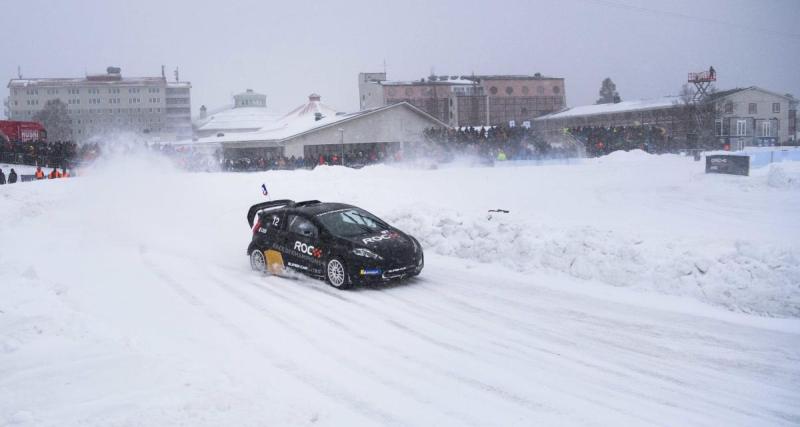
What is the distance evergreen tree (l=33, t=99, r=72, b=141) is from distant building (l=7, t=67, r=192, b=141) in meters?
4.94

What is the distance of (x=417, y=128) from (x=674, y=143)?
18.7 metres

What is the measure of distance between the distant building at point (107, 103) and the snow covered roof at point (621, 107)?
196ft

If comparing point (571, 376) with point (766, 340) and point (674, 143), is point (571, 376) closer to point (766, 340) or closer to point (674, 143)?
point (766, 340)

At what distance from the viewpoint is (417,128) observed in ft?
156

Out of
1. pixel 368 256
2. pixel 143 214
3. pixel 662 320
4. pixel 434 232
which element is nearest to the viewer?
pixel 662 320

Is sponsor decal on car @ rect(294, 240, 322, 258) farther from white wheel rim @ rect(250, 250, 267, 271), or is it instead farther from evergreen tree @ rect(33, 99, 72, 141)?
evergreen tree @ rect(33, 99, 72, 141)

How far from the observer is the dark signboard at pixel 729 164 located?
28.8 meters

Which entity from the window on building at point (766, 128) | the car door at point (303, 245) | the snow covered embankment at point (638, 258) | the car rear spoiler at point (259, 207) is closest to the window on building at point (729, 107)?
the window on building at point (766, 128)

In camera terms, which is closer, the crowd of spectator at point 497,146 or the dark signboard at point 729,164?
the dark signboard at point 729,164

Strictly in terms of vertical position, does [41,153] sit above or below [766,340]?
above

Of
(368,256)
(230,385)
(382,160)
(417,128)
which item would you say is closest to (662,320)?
(368,256)

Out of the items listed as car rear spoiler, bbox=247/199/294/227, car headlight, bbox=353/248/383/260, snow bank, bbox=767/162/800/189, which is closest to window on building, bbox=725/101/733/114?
snow bank, bbox=767/162/800/189

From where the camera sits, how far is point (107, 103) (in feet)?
329

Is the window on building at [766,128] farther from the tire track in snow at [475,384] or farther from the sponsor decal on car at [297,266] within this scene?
the tire track in snow at [475,384]
